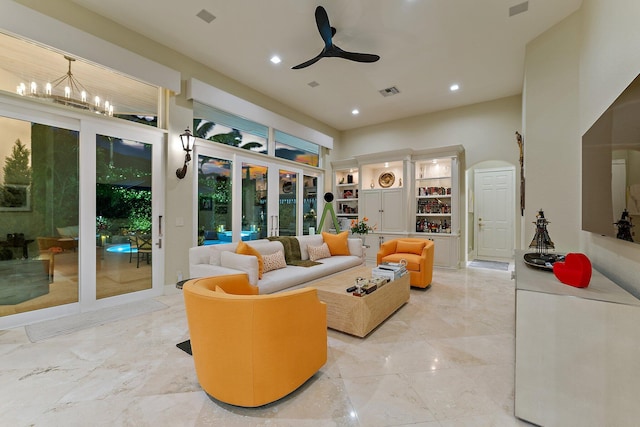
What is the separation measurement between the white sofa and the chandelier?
2.14 meters

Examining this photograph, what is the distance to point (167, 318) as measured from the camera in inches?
124

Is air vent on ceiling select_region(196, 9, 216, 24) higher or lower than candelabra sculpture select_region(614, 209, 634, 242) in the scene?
higher

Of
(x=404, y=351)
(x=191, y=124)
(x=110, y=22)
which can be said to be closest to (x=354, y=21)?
(x=191, y=124)

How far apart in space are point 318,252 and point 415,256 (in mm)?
1572

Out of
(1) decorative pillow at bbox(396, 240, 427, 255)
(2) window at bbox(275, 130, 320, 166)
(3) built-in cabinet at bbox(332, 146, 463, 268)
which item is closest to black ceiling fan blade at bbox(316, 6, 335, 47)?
(2) window at bbox(275, 130, 320, 166)

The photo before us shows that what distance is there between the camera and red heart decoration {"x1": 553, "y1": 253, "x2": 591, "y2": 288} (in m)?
1.63

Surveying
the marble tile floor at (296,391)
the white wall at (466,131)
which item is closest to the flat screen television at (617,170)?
the marble tile floor at (296,391)

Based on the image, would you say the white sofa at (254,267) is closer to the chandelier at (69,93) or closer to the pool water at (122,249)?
the pool water at (122,249)

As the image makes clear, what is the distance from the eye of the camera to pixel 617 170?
1766 mm

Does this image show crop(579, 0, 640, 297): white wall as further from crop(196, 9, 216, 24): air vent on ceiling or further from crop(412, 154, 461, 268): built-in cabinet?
crop(196, 9, 216, 24): air vent on ceiling

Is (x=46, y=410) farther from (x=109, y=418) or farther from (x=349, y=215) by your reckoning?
(x=349, y=215)

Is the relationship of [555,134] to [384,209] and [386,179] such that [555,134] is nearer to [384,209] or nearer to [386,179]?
[384,209]

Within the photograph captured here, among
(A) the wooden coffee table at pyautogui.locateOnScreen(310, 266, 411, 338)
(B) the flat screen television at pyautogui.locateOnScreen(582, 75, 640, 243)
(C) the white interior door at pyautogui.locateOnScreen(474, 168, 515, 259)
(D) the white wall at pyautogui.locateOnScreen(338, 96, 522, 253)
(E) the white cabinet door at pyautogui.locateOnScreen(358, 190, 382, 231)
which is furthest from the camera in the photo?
(C) the white interior door at pyautogui.locateOnScreen(474, 168, 515, 259)

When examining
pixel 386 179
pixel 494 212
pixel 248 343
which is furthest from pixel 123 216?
pixel 494 212
